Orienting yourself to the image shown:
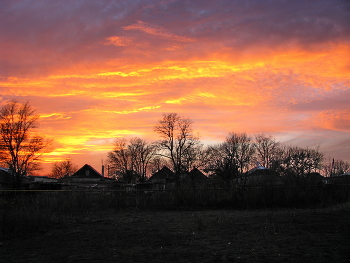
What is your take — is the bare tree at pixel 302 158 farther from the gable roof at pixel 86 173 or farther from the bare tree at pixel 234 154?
the gable roof at pixel 86 173

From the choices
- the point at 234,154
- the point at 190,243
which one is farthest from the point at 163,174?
the point at 190,243

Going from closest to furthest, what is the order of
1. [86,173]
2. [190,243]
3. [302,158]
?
[190,243] < [302,158] < [86,173]

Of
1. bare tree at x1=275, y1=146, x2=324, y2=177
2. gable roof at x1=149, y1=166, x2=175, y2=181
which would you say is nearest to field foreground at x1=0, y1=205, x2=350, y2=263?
bare tree at x1=275, y1=146, x2=324, y2=177

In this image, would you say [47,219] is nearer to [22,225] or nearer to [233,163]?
[22,225]

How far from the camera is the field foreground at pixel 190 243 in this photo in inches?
281

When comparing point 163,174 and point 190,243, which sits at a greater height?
point 163,174

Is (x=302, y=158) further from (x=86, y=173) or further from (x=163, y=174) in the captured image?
(x=86, y=173)

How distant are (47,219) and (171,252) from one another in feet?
23.4

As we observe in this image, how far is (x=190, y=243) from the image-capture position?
8711mm

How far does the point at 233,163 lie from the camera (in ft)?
165

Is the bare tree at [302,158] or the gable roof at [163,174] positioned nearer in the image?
the bare tree at [302,158]

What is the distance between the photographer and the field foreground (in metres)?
7.13

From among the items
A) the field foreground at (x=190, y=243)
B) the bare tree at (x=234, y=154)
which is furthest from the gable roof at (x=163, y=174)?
the field foreground at (x=190, y=243)

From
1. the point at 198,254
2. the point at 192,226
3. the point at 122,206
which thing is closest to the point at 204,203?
the point at 122,206
